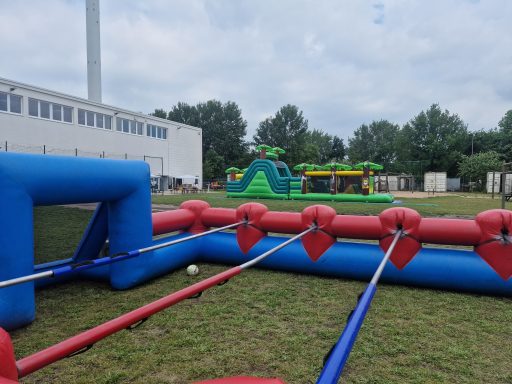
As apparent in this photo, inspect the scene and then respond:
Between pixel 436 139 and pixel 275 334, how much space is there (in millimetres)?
52261

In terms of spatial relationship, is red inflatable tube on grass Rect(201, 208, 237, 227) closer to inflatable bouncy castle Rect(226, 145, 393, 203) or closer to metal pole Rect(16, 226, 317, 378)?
metal pole Rect(16, 226, 317, 378)

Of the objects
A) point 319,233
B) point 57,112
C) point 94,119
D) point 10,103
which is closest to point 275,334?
point 319,233

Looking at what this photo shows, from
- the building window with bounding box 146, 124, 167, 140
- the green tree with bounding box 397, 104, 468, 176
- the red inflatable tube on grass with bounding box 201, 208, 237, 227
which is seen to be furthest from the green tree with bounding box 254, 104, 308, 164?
the red inflatable tube on grass with bounding box 201, 208, 237, 227

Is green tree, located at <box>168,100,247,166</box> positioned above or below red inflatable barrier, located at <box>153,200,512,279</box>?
above

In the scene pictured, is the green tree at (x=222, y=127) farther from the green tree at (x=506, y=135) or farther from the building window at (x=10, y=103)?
the green tree at (x=506, y=135)

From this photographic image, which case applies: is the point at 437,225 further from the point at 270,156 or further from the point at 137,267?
the point at 270,156

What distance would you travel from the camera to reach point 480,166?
36312 mm

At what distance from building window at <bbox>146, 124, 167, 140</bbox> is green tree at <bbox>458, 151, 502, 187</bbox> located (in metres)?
32.3

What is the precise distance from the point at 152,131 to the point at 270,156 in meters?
12.9

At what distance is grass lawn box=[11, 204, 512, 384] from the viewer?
2.00 meters

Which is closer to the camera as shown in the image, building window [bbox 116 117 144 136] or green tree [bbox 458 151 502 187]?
building window [bbox 116 117 144 136]

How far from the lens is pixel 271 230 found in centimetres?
426

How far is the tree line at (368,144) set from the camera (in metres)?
45.4

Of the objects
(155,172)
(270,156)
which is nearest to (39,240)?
(270,156)
